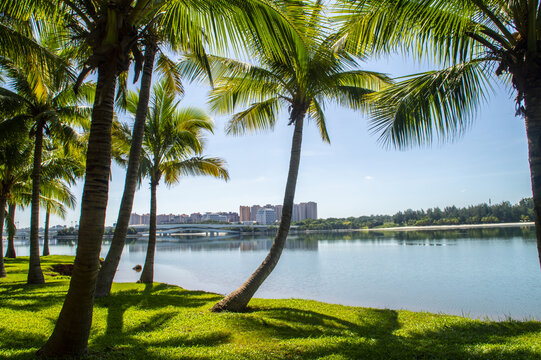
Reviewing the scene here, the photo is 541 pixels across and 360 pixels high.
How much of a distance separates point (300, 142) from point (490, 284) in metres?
13.0

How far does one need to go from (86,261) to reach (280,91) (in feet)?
22.9

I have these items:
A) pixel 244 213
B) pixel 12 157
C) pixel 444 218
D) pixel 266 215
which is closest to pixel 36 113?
pixel 12 157

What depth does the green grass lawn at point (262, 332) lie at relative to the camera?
442 centimetres

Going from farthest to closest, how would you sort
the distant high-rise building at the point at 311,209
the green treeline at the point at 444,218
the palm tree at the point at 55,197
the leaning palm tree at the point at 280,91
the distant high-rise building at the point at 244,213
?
the distant high-rise building at the point at 244,213 → the distant high-rise building at the point at 311,209 → the green treeline at the point at 444,218 → the palm tree at the point at 55,197 → the leaning palm tree at the point at 280,91

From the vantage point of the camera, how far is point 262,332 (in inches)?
231

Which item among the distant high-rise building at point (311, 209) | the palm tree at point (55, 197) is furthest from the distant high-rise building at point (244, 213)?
the palm tree at point (55, 197)

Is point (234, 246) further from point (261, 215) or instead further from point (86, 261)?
point (261, 215)

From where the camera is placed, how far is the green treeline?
90.9 m

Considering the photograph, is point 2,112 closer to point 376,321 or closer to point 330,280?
point 376,321

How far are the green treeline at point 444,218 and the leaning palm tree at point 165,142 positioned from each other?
315 ft

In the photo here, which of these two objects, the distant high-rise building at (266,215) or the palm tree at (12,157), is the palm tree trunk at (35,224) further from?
the distant high-rise building at (266,215)

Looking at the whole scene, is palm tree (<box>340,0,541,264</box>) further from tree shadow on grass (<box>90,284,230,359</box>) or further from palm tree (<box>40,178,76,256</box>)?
palm tree (<box>40,178,76,256</box>)

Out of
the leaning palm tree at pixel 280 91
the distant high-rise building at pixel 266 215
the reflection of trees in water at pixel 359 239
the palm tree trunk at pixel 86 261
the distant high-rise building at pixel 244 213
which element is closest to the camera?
the palm tree trunk at pixel 86 261

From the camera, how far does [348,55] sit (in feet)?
25.3
